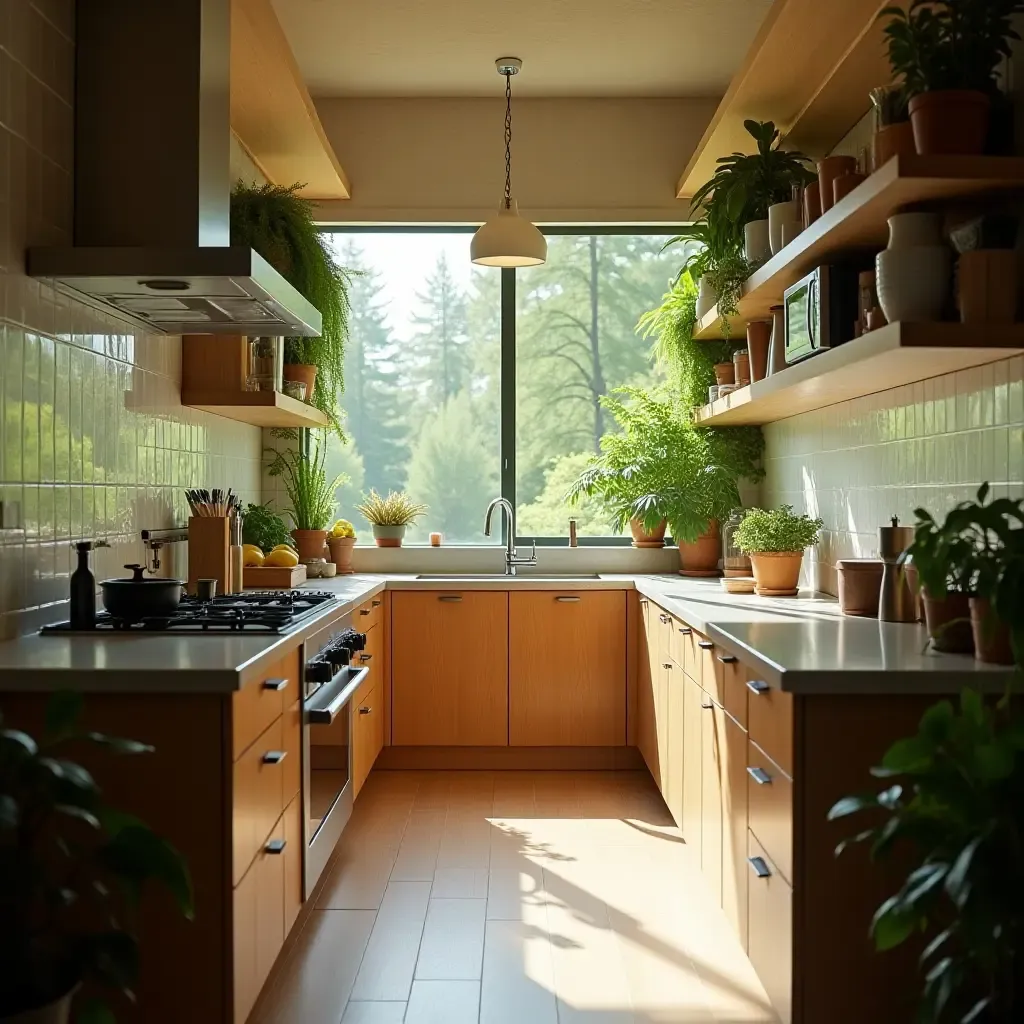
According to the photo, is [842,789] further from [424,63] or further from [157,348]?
[424,63]

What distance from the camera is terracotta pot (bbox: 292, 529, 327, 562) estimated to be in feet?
16.1

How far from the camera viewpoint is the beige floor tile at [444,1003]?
2531 mm

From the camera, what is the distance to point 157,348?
364 centimetres

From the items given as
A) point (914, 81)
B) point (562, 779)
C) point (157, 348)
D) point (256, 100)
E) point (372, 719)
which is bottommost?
point (562, 779)

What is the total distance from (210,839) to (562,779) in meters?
2.67

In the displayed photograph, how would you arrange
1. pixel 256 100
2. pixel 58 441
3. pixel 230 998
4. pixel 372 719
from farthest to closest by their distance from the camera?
pixel 372 719, pixel 256 100, pixel 58 441, pixel 230 998

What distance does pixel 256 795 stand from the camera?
2404mm

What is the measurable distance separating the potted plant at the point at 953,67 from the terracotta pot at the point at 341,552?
320 centimetres

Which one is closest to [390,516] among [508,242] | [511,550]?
[511,550]

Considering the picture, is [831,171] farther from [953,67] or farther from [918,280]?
[918,280]

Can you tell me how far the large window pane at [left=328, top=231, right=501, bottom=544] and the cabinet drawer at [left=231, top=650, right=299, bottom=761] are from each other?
266 cm

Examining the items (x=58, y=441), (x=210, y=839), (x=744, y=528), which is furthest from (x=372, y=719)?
(x=210, y=839)

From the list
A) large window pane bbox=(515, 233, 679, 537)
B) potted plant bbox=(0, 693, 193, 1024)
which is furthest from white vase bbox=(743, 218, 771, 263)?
potted plant bbox=(0, 693, 193, 1024)

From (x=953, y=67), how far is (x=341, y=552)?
10.9 feet
